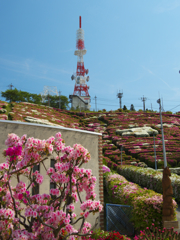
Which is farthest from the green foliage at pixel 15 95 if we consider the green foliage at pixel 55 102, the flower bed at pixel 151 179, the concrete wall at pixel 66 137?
the concrete wall at pixel 66 137

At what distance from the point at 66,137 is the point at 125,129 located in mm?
36396

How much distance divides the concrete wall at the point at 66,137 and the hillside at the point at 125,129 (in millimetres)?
20635

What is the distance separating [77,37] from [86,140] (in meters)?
62.9

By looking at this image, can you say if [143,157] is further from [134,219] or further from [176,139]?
[134,219]

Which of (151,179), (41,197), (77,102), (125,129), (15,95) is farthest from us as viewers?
(77,102)

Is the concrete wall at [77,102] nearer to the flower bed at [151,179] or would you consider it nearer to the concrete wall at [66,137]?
the flower bed at [151,179]

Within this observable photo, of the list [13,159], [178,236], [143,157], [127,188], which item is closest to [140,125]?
[143,157]

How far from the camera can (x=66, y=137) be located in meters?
7.38

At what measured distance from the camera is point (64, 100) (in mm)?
70562

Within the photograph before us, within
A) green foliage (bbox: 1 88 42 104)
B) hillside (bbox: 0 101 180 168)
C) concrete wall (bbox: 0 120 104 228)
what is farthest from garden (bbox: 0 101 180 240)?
green foliage (bbox: 1 88 42 104)

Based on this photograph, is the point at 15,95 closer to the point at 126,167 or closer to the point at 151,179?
the point at 126,167

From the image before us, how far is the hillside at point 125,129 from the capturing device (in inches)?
1168

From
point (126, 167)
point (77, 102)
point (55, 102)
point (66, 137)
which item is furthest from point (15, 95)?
point (66, 137)

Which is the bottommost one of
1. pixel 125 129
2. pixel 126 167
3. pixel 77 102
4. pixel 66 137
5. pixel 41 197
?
pixel 126 167
